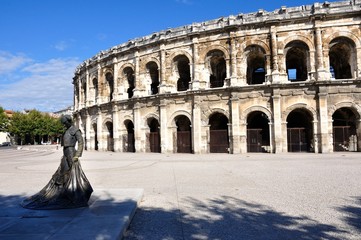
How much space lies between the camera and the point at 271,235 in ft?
13.9

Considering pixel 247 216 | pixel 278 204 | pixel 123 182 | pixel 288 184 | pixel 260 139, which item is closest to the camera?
pixel 247 216

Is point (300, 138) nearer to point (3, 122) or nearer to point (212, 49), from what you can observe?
point (212, 49)

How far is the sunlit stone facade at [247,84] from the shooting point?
58.8 ft

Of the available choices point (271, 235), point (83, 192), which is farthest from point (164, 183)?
point (271, 235)

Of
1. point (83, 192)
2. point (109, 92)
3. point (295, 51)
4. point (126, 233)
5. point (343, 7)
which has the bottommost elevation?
point (126, 233)

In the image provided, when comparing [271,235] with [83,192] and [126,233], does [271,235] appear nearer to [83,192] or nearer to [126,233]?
[126,233]

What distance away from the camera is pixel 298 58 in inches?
848

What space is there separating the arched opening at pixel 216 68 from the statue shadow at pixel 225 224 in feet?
51.9

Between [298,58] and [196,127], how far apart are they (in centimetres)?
939

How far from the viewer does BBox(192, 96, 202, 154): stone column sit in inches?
778

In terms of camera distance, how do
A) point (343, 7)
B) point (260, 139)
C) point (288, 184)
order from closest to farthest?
point (288, 184), point (343, 7), point (260, 139)

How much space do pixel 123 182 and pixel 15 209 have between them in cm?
371

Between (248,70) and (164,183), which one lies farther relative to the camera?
(248,70)

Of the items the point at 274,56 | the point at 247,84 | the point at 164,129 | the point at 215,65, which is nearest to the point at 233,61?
the point at 247,84
